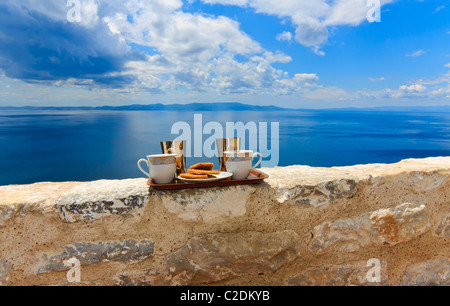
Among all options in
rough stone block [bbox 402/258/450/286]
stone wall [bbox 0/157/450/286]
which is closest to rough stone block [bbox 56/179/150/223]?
stone wall [bbox 0/157/450/286]

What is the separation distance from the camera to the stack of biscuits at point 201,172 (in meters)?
1.38

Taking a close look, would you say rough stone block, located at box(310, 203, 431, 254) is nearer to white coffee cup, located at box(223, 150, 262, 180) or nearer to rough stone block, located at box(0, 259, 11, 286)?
white coffee cup, located at box(223, 150, 262, 180)

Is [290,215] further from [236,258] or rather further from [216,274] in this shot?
[216,274]

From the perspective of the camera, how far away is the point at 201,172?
143 centimetres

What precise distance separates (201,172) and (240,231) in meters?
0.40

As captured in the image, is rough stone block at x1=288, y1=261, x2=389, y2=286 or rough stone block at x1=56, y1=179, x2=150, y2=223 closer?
rough stone block at x1=56, y1=179, x2=150, y2=223

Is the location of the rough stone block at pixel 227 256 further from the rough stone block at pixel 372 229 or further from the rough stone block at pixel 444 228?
the rough stone block at pixel 444 228

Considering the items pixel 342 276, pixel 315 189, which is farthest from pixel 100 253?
pixel 342 276

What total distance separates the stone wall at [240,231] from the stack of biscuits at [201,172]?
0.27 feet

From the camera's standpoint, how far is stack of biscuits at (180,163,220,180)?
138 cm

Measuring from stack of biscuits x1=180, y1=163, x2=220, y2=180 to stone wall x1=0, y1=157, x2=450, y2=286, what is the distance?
0.27ft
